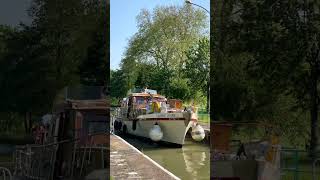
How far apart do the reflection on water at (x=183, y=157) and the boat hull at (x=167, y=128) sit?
82 millimetres

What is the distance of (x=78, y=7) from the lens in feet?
13.4

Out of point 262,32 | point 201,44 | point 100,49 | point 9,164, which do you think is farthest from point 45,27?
point 262,32

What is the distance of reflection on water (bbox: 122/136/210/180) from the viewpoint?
4453 mm

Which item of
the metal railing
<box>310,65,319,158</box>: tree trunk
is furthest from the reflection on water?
<box>310,65,319,158</box>: tree trunk

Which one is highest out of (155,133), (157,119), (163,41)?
(163,41)

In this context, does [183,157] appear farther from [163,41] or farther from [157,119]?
[163,41]

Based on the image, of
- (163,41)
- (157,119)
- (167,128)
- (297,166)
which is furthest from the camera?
(157,119)

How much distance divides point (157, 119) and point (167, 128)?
19cm

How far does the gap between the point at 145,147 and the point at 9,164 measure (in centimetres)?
131

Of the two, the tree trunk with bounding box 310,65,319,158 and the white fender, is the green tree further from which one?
the tree trunk with bounding box 310,65,319,158

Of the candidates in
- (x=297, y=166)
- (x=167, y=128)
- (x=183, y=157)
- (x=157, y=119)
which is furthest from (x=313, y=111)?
(x=157, y=119)

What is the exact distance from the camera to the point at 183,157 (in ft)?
15.2

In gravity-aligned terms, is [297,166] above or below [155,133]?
below

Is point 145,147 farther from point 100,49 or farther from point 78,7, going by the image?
point 78,7
